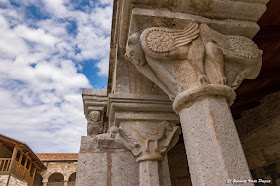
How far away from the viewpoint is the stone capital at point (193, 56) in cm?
129

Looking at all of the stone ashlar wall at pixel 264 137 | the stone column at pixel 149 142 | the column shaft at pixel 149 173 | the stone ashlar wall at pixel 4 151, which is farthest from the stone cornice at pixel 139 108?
the stone ashlar wall at pixel 4 151

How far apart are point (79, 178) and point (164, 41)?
1731 mm

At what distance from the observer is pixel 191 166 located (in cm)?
113

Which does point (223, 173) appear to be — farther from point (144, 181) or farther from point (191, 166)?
point (144, 181)

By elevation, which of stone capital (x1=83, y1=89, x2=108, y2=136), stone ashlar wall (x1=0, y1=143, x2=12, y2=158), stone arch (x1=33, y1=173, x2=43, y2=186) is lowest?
stone capital (x1=83, y1=89, x2=108, y2=136)

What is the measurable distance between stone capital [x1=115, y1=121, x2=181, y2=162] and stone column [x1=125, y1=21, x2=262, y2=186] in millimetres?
715

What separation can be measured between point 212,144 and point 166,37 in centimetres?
76

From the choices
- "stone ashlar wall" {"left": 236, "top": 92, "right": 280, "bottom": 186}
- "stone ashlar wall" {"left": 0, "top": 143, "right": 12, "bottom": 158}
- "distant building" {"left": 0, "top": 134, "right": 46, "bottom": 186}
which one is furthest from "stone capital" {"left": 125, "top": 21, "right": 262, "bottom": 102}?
"stone ashlar wall" {"left": 0, "top": 143, "right": 12, "bottom": 158}

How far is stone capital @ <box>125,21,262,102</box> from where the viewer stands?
1.29 meters

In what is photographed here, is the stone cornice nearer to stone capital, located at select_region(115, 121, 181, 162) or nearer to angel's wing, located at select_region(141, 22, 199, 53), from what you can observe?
stone capital, located at select_region(115, 121, 181, 162)

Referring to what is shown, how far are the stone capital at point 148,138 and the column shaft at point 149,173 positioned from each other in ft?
0.15

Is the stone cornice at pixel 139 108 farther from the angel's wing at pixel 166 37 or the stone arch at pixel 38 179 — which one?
the stone arch at pixel 38 179

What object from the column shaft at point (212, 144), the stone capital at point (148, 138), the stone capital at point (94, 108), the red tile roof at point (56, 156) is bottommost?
the column shaft at point (212, 144)

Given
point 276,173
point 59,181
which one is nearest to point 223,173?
point 276,173
